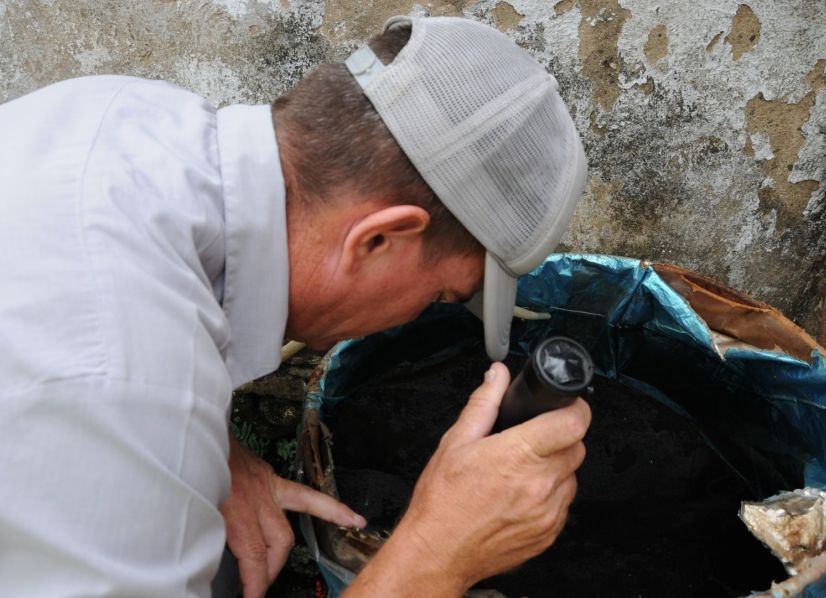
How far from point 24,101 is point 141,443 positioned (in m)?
0.45

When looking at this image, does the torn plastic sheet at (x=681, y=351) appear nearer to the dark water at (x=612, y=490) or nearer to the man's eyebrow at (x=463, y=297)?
the dark water at (x=612, y=490)

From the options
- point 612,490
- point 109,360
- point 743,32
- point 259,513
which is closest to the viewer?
point 109,360

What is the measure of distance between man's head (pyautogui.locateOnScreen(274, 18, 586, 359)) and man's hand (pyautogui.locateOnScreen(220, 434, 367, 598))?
1.26 ft

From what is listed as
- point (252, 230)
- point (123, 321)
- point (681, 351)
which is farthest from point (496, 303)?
point (681, 351)

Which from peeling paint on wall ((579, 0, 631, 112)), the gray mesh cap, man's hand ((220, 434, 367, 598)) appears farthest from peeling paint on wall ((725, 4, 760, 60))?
man's hand ((220, 434, 367, 598))

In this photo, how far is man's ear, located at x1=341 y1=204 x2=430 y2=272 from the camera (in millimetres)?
660

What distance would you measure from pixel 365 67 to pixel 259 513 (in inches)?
23.6

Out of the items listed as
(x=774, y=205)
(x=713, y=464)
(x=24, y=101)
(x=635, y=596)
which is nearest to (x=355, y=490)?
(x=635, y=596)

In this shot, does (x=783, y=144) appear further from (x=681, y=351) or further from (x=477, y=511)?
(x=477, y=511)

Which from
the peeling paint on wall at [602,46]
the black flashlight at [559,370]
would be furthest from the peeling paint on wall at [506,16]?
the black flashlight at [559,370]

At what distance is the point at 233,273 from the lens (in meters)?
0.71

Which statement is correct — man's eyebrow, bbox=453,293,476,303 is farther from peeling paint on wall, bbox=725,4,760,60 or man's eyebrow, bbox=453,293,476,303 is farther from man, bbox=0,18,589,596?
peeling paint on wall, bbox=725,4,760,60

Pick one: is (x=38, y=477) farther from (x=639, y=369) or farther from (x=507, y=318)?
(x=639, y=369)

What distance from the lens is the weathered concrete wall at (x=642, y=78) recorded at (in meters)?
1.09
